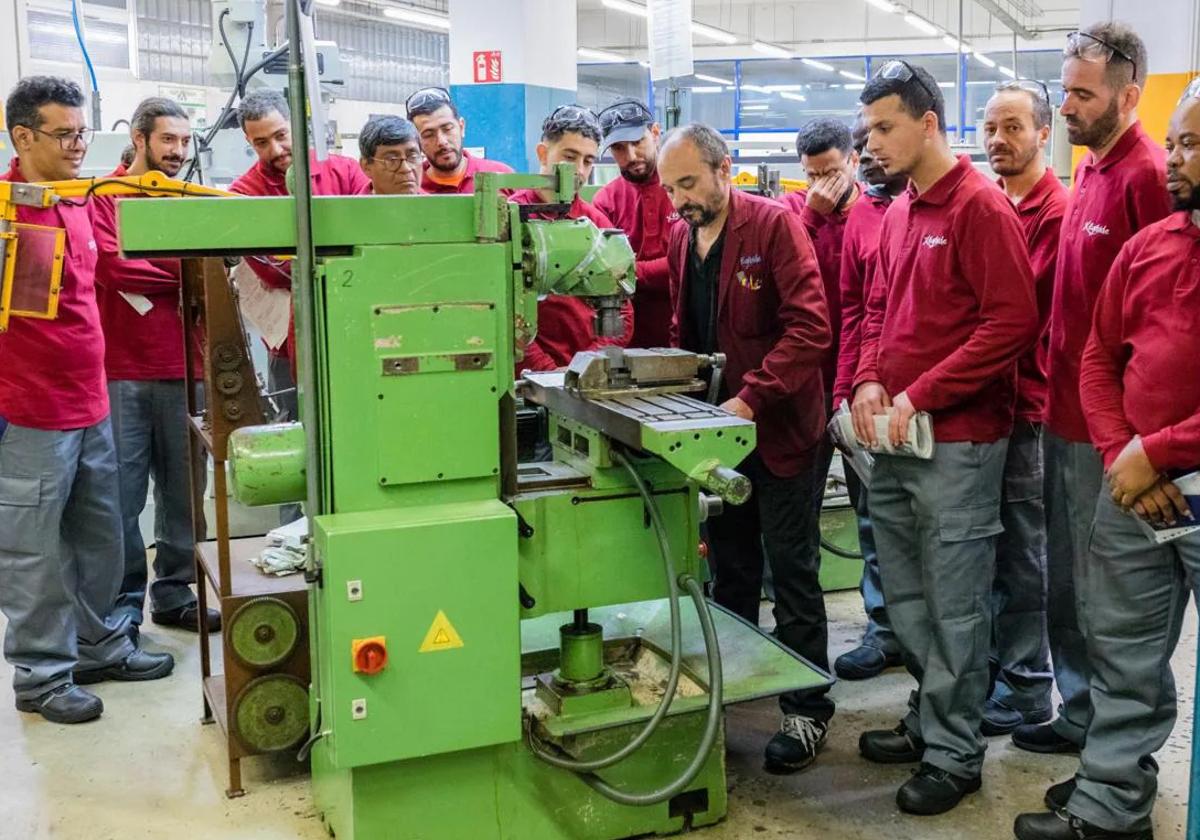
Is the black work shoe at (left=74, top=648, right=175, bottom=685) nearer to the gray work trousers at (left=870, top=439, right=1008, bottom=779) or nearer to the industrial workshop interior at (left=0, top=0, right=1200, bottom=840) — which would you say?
the industrial workshop interior at (left=0, top=0, right=1200, bottom=840)

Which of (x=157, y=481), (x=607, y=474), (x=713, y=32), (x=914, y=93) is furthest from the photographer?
(x=713, y=32)

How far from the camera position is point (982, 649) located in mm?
2512

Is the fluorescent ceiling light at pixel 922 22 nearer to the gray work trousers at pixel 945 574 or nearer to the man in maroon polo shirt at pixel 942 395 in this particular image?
the man in maroon polo shirt at pixel 942 395

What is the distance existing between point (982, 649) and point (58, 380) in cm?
228

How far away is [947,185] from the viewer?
2.41 metres

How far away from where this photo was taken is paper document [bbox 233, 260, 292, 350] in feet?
9.31

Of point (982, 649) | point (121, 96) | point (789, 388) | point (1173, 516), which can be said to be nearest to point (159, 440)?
point (789, 388)

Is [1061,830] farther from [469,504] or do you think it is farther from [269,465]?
[269,465]

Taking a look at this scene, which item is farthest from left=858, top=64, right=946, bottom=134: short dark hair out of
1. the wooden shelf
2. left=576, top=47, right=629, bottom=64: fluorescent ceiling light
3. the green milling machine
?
left=576, top=47, right=629, bottom=64: fluorescent ceiling light

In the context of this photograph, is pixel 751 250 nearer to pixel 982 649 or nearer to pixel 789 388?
pixel 789 388

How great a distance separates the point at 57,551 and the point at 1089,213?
2569 millimetres

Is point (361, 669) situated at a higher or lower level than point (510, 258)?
lower

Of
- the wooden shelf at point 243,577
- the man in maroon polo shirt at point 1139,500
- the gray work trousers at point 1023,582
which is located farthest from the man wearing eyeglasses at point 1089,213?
the wooden shelf at point 243,577

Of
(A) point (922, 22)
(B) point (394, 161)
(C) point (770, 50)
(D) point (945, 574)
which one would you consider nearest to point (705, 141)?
(B) point (394, 161)
